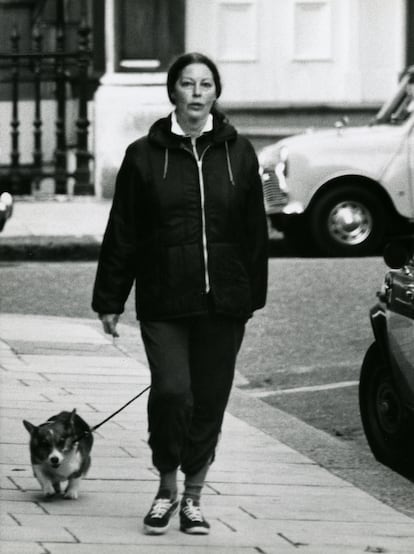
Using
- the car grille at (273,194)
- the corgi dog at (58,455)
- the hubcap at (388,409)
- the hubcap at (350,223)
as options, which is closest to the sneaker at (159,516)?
the corgi dog at (58,455)

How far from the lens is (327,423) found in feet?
32.3

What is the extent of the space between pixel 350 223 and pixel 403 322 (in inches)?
376

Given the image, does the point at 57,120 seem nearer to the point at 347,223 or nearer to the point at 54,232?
the point at 54,232

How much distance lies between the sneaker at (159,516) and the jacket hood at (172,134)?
1246 millimetres

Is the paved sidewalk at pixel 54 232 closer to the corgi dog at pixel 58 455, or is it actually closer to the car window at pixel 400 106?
the car window at pixel 400 106

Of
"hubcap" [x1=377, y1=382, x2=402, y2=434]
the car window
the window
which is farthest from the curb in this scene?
"hubcap" [x1=377, y1=382, x2=402, y2=434]

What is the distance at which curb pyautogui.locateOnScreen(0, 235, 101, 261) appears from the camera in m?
17.5

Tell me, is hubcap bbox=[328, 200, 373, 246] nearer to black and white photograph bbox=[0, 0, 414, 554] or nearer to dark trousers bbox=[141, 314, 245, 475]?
black and white photograph bbox=[0, 0, 414, 554]

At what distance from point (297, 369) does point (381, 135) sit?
6193mm

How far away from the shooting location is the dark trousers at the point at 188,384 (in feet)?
21.0

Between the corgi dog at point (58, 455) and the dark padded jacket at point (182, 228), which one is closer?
the dark padded jacket at point (182, 228)

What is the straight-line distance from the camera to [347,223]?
1747 cm

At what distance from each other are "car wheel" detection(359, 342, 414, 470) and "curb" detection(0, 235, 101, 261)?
9.24 metres

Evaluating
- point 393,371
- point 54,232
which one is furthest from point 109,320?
point 54,232
